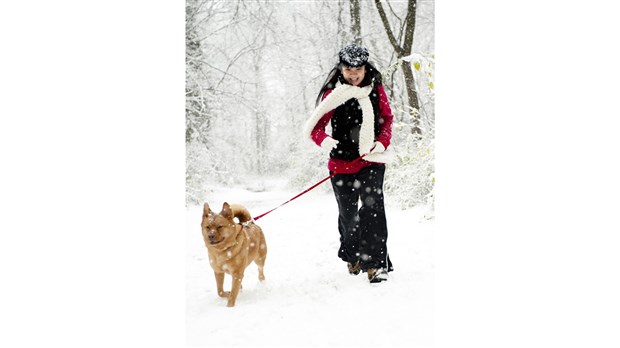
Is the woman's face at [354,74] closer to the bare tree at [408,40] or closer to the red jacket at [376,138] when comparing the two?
the red jacket at [376,138]

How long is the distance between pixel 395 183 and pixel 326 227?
1734mm

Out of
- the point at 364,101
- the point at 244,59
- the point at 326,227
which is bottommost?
the point at 326,227

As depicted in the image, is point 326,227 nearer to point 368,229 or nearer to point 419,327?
point 368,229

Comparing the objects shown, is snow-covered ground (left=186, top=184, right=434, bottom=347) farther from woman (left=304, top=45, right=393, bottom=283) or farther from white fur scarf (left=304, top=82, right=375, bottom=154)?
white fur scarf (left=304, top=82, right=375, bottom=154)

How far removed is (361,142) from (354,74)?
490 millimetres

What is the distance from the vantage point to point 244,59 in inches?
571

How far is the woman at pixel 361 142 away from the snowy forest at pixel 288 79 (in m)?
0.64

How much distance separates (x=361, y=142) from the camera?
9.78ft

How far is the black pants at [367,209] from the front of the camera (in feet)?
9.98

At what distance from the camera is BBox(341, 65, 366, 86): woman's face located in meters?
2.91

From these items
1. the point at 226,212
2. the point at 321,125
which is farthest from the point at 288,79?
the point at 226,212

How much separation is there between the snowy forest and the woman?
→ 2.10 feet

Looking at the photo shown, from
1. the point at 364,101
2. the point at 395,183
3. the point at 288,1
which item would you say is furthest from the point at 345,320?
the point at 288,1

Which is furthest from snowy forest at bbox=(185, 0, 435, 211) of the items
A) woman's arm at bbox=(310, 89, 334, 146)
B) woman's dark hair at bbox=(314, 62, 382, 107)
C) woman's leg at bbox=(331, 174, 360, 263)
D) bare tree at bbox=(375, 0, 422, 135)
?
woman's leg at bbox=(331, 174, 360, 263)
